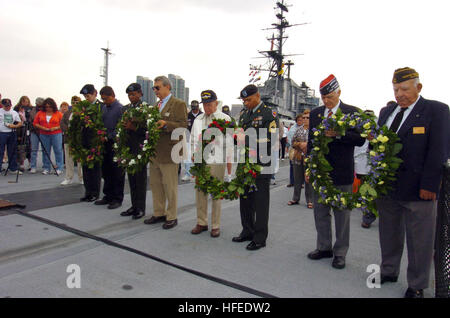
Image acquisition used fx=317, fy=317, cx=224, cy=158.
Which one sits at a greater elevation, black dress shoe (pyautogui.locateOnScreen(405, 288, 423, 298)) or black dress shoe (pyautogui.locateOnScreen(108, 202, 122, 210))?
black dress shoe (pyautogui.locateOnScreen(108, 202, 122, 210))

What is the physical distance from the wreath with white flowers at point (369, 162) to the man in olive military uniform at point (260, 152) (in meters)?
0.59

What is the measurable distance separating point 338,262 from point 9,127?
377 inches

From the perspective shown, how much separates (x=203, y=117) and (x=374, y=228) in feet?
11.7

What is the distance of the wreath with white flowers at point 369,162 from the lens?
321cm

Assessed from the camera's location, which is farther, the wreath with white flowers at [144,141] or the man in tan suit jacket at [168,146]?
the man in tan suit jacket at [168,146]

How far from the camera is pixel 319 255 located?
403cm

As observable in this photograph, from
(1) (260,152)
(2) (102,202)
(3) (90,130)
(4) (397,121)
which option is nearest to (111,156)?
(3) (90,130)

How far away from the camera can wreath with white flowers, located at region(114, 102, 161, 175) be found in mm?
4867

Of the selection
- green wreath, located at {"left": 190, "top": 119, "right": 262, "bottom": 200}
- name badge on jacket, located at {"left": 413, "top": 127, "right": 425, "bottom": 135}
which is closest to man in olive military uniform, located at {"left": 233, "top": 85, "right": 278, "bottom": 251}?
green wreath, located at {"left": 190, "top": 119, "right": 262, "bottom": 200}

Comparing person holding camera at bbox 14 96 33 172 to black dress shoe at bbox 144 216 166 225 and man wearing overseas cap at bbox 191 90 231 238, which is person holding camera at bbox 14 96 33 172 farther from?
man wearing overseas cap at bbox 191 90 231 238

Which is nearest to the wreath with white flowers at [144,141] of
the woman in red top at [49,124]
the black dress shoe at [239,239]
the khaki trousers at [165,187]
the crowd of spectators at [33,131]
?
the khaki trousers at [165,187]

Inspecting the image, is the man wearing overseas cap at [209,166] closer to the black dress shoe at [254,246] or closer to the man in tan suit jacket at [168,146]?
the man in tan suit jacket at [168,146]

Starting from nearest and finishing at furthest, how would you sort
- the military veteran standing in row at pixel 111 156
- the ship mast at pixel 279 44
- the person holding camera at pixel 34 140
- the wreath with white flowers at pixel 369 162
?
the wreath with white flowers at pixel 369 162, the military veteran standing in row at pixel 111 156, the person holding camera at pixel 34 140, the ship mast at pixel 279 44

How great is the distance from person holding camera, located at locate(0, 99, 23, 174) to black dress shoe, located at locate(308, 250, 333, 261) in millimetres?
8842
